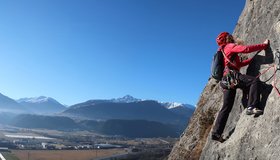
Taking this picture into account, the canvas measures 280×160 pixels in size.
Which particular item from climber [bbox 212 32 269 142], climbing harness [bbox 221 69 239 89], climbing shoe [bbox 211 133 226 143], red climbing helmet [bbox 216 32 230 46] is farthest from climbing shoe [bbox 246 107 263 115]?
red climbing helmet [bbox 216 32 230 46]

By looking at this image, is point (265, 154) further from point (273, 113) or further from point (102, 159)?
point (102, 159)

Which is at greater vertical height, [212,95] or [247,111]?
[212,95]

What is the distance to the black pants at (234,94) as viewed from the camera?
13383 millimetres

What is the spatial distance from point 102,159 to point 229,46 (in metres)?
142

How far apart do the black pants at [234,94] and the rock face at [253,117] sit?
0.27 metres

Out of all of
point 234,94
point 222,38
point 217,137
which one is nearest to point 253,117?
point 234,94

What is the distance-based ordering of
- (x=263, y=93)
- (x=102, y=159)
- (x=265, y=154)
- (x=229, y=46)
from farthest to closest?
(x=102, y=159) → (x=229, y=46) → (x=263, y=93) → (x=265, y=154)

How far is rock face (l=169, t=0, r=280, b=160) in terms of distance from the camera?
12461mm

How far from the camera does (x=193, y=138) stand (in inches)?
843

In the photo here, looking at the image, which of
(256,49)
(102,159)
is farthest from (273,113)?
(102,159)

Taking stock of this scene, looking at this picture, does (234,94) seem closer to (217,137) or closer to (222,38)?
(217,137)

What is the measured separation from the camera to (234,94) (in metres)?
15.1

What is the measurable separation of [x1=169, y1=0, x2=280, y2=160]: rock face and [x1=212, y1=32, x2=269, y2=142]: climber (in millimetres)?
290

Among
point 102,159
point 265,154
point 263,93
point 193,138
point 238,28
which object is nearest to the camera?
point 265,154
